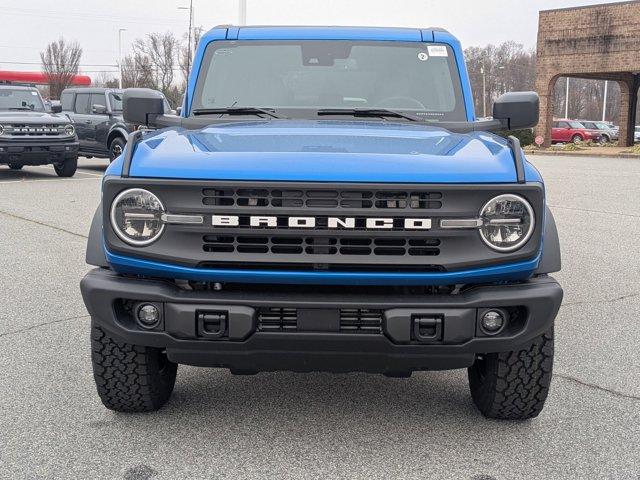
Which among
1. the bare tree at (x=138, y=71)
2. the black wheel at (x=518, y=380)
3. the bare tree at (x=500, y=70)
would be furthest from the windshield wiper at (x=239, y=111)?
the bare tree at (x=500, y=70)

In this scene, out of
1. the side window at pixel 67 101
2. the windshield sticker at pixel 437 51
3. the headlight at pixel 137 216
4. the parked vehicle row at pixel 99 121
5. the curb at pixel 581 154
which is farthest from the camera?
the curb at pixel 581 154

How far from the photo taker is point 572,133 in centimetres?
4397

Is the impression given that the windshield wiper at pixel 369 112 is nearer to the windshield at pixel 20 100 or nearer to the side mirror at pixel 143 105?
the side mirror at pixel 143 105

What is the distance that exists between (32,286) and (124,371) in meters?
3.45

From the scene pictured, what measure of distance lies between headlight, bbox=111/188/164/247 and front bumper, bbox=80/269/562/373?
188mm

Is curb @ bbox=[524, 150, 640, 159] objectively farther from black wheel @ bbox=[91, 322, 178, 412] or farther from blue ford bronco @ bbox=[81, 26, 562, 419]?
black wheel @ bbox=[91, 322, 178, 412]

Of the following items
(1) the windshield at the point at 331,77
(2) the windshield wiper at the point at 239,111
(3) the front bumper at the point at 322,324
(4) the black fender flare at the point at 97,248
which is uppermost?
(1) the windshield at the point at 331,77

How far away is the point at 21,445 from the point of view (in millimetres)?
3404

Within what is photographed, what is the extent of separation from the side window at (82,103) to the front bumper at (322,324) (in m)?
16.8

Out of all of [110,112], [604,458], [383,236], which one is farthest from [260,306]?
[110,112]

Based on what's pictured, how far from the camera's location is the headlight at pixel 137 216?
10.2 feet

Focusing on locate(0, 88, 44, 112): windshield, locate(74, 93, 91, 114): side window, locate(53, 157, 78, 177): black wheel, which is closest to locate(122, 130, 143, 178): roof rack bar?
locate(53, 157, 78, 177): black wheel

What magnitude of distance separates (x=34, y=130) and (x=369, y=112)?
12545 millimetres

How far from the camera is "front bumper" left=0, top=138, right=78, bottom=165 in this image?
15070 millimetres
